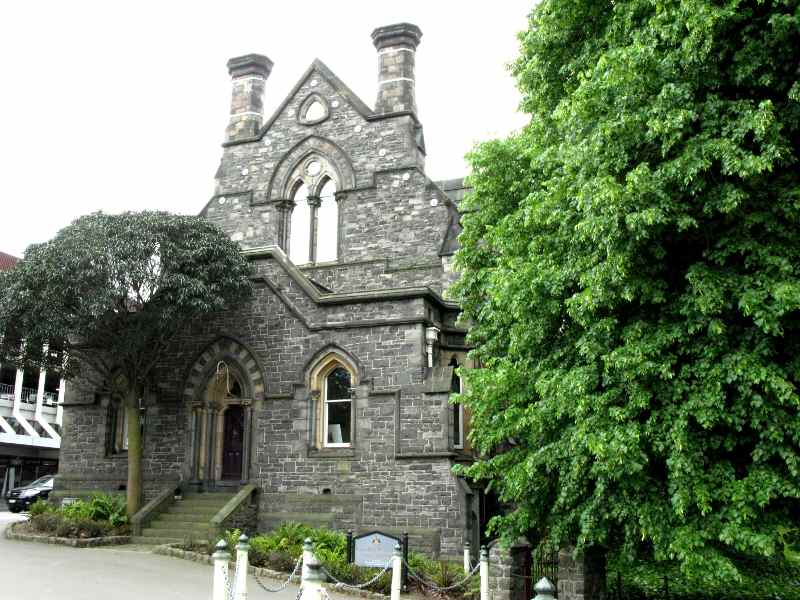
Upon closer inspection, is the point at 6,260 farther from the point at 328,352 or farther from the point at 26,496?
the point at 328,352

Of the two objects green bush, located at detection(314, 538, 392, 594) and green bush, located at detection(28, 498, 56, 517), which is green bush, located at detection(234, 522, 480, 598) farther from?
green bush, located at detection(28, 498, 56, 517)

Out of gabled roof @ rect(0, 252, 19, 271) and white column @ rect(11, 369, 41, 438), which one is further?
gabled roof @ rect(0, 252, 19, 271)

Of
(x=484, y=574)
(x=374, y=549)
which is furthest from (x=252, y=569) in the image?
(x=484, y=574)

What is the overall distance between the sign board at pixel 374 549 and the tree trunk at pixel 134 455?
7586mm

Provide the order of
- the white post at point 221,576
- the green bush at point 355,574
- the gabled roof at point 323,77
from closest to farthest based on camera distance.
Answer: the white post at point 221,576 → the green bush at point 355,574 → the gabled roof at point 323,77

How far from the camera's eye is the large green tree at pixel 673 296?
30.8 ft

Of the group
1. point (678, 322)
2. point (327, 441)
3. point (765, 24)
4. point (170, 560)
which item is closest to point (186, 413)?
point (327, 441)

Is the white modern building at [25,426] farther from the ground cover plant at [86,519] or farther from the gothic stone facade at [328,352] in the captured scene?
the ground cover plant at [86,519]

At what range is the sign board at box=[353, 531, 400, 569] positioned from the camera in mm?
14203

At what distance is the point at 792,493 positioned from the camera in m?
9.17

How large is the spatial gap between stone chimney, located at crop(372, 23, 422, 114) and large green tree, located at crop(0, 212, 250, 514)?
7722mm

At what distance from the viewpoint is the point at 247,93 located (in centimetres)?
2766

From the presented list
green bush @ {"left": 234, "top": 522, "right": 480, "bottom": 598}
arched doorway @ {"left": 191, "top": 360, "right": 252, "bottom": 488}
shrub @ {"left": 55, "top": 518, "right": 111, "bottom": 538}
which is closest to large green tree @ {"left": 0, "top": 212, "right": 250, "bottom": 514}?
shrub @ {"left": 55, "top": 518, "right": 111, "bottom": 538}

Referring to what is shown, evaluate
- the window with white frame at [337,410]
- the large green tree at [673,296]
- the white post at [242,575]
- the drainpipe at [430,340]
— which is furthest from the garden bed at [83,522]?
the large green tree at [673,296]
